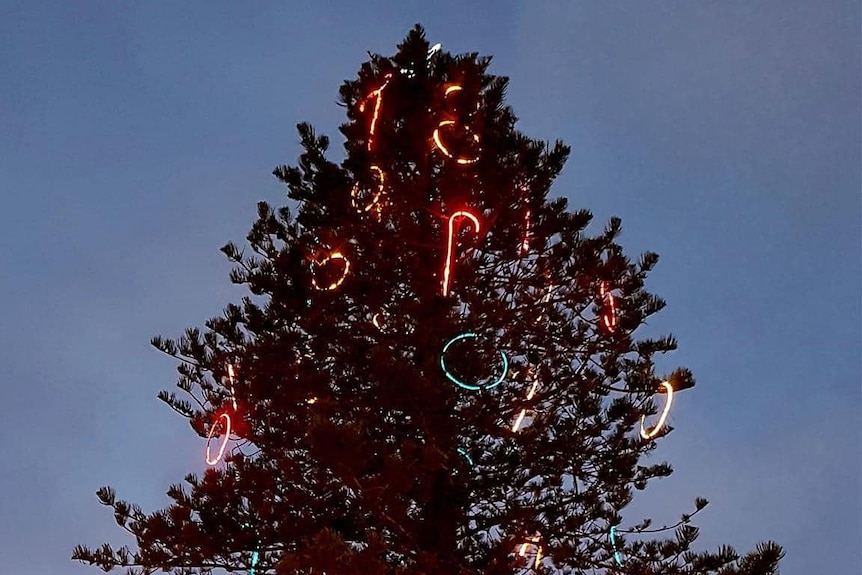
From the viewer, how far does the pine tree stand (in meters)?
6.20

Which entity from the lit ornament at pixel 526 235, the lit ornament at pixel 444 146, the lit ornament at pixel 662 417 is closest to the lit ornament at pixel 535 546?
the lit ornament at pixel 662 417

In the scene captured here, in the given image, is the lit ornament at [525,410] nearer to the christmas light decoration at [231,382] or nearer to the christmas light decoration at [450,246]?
the christmas light decoration at [450,246]

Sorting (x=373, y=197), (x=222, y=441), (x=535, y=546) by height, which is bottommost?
(x=535, y=546)

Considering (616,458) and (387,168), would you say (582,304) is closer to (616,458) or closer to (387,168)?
(616,458)

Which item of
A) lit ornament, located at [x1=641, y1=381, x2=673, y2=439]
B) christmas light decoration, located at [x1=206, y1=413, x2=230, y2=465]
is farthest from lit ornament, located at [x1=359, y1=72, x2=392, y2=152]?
lit ornament, located at [x1=641, y1=381, x2=673, y2=439]

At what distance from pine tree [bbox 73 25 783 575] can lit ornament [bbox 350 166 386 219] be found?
2 centimetres

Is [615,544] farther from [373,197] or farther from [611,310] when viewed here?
[373,197]

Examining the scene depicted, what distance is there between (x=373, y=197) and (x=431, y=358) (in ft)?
Result: 5.46

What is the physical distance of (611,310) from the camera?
276 inches

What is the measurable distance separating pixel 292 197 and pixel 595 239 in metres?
2.69

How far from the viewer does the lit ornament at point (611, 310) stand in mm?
6969

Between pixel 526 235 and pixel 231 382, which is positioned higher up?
pixel 526 235

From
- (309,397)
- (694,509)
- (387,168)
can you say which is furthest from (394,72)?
(694,509)

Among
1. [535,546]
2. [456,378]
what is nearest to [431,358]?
[456,378]
